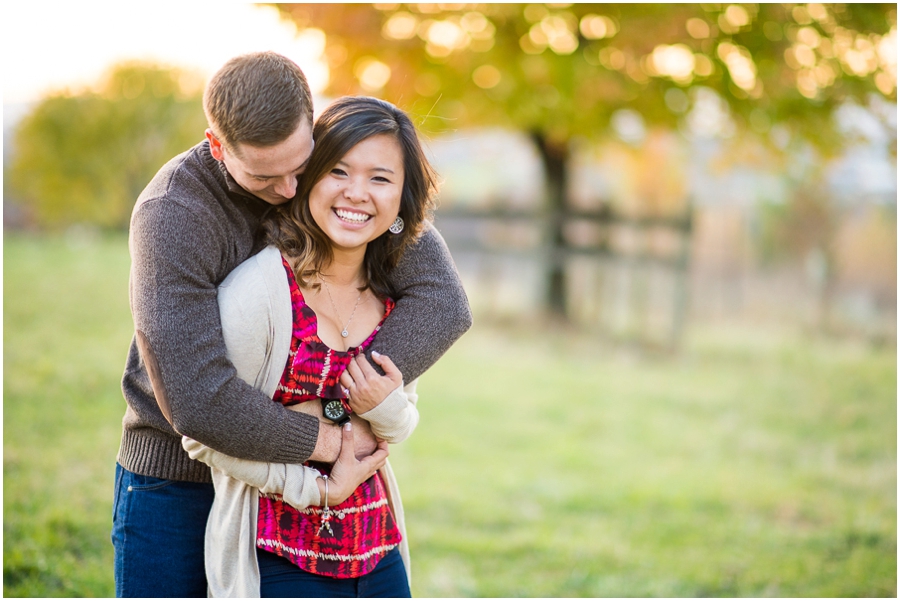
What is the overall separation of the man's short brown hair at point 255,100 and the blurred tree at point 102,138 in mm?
13336

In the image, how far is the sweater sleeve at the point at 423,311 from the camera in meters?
2.06

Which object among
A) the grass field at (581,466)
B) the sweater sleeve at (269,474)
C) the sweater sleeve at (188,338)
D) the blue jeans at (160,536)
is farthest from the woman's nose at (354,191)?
the grass field at (581,466)

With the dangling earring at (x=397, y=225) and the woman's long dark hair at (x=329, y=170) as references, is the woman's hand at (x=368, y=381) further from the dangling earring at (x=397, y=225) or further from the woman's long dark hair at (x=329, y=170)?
the dangling earring at (x=397, y=225)

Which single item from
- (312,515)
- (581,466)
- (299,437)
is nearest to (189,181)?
(299,437)

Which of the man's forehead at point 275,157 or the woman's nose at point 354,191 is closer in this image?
the man's forehead at point 275,157

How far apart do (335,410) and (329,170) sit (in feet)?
2.02

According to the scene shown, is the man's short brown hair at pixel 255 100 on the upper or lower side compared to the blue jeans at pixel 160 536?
upper

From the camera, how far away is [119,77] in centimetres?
1459

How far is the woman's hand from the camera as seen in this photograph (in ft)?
6.41

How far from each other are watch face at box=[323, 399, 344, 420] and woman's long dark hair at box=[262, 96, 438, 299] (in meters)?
0.31

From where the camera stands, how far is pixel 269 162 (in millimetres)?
1792

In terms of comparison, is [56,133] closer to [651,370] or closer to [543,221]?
[543,221]

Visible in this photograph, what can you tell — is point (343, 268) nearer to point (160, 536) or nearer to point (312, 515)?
point (312, 515)

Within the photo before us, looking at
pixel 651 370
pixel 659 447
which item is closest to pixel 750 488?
pixel 659 447
